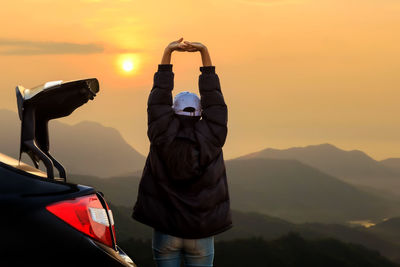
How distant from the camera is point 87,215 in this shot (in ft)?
14.1

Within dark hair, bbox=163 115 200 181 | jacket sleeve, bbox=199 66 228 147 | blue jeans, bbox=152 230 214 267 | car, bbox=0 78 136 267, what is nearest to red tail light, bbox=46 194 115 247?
car, bbox=0 78 136 267

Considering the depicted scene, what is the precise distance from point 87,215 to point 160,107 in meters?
1.25

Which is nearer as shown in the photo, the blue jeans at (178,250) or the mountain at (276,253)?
the blue jeans at (178,250)

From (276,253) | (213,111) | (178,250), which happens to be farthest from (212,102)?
(276,253)

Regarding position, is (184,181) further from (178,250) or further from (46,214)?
(46,214)

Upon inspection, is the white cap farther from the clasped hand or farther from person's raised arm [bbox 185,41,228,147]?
the clasped hand

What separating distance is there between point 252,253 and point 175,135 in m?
11.8

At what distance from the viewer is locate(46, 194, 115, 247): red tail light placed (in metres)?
4.24

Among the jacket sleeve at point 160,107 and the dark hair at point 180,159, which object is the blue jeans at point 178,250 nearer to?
the dark hair at point 180,159

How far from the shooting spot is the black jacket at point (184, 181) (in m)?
5.32

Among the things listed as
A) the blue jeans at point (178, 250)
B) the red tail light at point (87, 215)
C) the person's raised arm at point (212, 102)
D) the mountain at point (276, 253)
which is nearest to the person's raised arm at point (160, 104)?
the person's raised arm at point (212, 102)

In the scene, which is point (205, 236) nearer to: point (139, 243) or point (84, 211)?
point (84, 211)

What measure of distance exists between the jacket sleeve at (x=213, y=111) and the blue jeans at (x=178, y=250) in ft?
2.44

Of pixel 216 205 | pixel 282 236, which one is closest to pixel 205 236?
pixel 216 205
